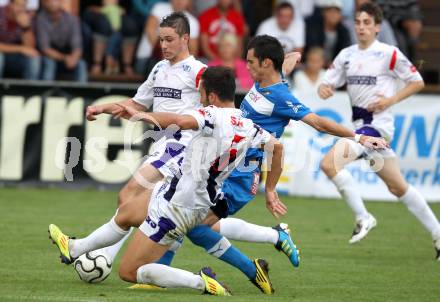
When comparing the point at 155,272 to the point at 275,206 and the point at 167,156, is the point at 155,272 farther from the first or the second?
the point at 167,156

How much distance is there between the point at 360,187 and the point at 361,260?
17.0 ft

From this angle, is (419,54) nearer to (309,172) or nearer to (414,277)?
(309,172)

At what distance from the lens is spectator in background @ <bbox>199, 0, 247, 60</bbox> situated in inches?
645

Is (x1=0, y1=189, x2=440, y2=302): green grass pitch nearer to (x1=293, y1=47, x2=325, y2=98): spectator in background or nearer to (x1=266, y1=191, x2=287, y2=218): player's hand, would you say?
(x1=266, y1=191, x2=287, y2=218): player's hand

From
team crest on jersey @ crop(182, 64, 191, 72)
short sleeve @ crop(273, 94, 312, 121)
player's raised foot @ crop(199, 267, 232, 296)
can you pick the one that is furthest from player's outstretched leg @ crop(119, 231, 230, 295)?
team crest on jersey @ crop(182, 64, 191, 72)

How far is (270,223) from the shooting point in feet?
39.7

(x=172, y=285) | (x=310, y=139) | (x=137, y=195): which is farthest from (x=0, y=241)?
(x=310, y=139)

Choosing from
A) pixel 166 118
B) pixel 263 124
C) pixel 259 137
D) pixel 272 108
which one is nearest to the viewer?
pixel 166 118

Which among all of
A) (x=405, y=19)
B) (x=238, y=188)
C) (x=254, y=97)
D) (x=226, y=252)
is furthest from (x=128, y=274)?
(x=405, y=19)

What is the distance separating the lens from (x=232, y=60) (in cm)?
1597

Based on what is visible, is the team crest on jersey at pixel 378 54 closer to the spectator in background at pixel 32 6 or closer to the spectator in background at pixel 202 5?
the spectator in background at pixel 202 5

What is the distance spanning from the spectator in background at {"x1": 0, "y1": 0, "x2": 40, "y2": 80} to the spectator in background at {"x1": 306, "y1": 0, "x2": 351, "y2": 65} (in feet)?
14.1

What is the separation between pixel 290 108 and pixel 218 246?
48.3 inches

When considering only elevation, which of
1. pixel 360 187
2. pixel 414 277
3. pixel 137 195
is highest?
pixel 137 195
